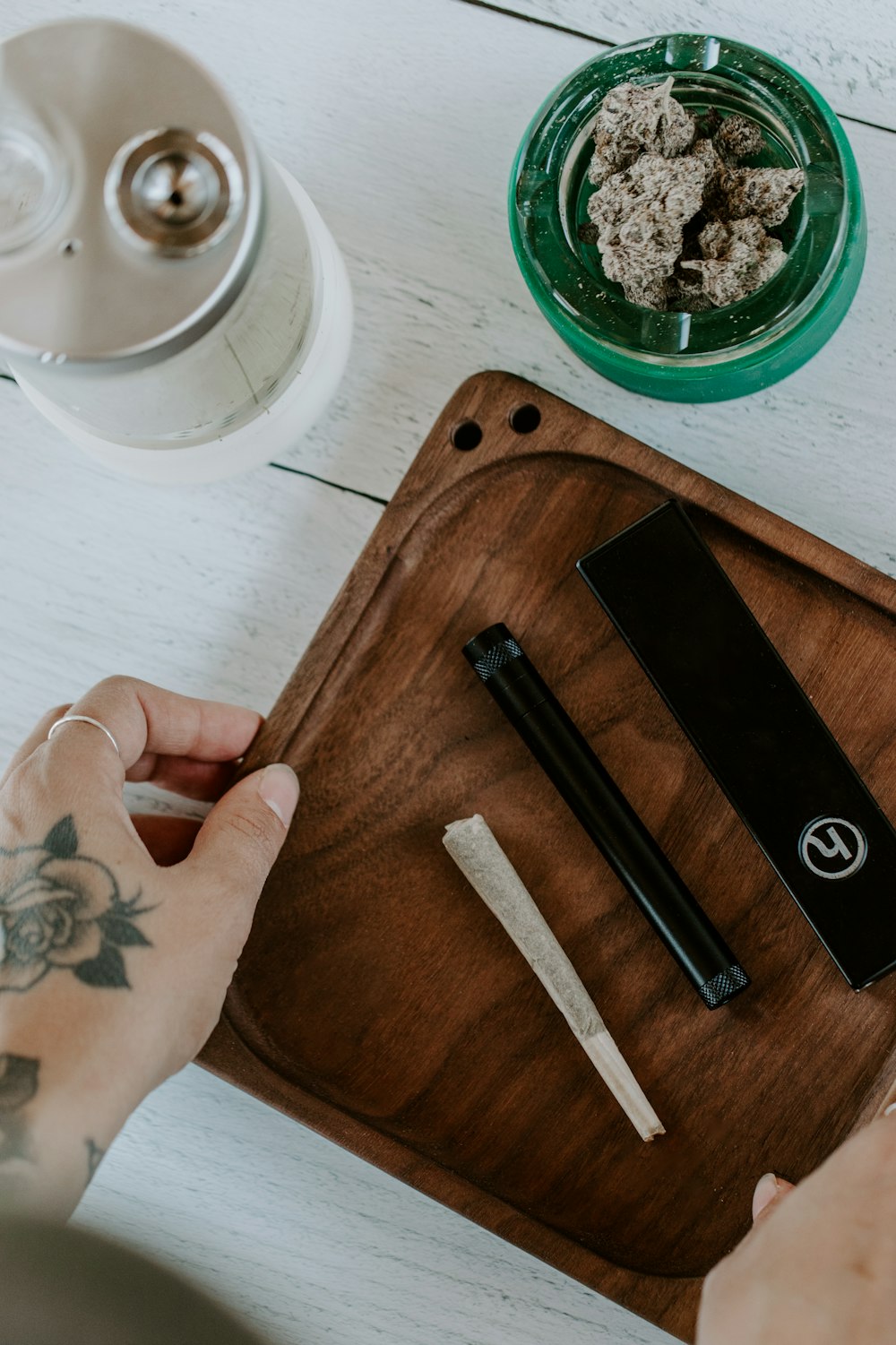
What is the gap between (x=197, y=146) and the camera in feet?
1.14

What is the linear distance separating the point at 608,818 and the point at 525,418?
0.18 m

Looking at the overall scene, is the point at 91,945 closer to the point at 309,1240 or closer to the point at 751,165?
the point at 309,1240

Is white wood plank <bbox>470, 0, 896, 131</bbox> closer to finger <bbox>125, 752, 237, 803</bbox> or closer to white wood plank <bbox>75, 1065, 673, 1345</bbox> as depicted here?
finger <bbox>125, 752, 237, 803</bbox>

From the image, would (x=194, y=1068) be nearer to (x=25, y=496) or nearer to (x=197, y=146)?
(x=25, y=496)

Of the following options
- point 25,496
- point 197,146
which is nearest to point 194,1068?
point 25,496

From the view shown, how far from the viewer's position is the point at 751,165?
16.9 inches

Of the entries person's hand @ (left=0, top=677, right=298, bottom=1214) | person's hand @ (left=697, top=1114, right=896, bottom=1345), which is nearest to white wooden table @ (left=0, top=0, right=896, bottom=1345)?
person's hand @ (left=0, top=677, right=298, bottom=1214)

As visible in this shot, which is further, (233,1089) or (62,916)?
(233,1089)

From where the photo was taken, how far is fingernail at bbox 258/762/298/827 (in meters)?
0.44

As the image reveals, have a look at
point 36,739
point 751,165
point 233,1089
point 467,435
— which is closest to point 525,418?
point 467,435

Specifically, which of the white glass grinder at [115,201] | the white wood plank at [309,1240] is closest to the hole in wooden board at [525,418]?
the white glass grinder at [115,201]

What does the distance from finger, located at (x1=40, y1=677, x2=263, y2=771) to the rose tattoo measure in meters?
0.03

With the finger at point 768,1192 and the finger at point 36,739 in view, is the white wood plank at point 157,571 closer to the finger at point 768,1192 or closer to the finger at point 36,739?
A: the finger at point 36,739

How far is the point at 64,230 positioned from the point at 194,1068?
387mm
